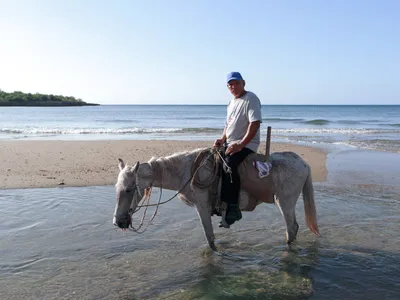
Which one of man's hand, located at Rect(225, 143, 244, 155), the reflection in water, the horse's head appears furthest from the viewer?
man's hand, located at Rect(225, 143, 244, 155)

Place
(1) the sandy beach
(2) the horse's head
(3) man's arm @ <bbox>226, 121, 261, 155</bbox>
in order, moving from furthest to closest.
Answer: (1) the sandy beach
(3) man's arm @ <bbox>226, 121, 261, 155</bbox>
(2) the horse's head

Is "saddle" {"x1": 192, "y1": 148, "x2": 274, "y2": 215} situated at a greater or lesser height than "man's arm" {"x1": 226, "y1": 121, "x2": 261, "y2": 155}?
lesser

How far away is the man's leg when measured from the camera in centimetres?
526

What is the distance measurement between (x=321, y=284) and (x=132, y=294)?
242 cm

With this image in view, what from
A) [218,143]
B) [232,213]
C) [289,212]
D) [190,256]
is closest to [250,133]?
[218,143]

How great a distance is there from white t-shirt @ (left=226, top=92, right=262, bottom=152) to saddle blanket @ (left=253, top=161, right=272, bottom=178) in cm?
23

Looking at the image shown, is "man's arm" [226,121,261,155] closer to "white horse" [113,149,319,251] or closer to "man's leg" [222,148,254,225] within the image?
"man's leg" [222,148,254,225]

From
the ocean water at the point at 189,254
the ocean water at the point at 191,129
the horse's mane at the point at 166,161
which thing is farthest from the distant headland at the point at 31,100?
the horse's mane at the point at 166,161

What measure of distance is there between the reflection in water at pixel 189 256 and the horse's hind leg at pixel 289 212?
275 millimetres

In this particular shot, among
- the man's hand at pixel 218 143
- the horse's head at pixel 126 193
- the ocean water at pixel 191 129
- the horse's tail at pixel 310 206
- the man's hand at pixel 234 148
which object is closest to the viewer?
the horse's head at pixel 126 193

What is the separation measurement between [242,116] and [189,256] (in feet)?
7.47

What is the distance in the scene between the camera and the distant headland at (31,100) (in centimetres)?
9831

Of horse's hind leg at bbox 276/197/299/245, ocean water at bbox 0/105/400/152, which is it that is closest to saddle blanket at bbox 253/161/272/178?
horse's hind leg at bbox 276/197/299/245

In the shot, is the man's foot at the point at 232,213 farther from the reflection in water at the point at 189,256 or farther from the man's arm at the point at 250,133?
the man's arm at the point at 250,133
